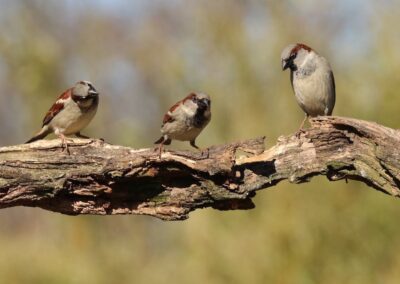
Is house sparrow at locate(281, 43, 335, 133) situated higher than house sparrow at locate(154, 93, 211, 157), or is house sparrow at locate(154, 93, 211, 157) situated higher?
house sparrow at locate(281, 43, 335, 133)

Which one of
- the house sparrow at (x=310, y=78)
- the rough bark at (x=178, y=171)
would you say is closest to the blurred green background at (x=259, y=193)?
the house sparrow at (x=310, y=78)

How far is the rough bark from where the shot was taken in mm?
4484

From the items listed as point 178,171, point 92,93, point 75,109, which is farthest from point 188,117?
point 178,171

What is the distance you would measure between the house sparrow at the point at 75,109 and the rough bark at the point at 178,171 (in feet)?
5.12

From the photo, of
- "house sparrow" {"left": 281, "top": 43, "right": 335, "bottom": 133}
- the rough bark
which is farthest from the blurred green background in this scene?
the rough bark

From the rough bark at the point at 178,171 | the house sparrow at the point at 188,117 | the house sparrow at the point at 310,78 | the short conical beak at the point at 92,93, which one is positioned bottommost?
the rough bark at the point at 178,171

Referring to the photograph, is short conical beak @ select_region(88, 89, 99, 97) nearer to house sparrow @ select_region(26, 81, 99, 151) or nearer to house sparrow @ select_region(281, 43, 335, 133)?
house sparrow @ select_region(26, 81, 99, 151)

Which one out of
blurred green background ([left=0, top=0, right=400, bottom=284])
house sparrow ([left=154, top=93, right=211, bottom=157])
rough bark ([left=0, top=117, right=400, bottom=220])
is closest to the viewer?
rough bark ([left=0, top=117, right=400, bottom=220])

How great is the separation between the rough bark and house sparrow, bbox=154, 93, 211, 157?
151cm

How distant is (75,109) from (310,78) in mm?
1718

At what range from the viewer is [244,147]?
446 cm

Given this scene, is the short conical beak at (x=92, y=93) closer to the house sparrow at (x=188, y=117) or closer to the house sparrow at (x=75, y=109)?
the house sparrow at (x=75, y=109)

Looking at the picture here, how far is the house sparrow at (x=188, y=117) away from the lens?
20.1 feet

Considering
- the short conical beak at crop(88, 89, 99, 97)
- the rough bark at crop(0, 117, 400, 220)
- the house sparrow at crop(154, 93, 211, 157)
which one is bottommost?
the rough bark at crop(0, 117, 400, 220)
